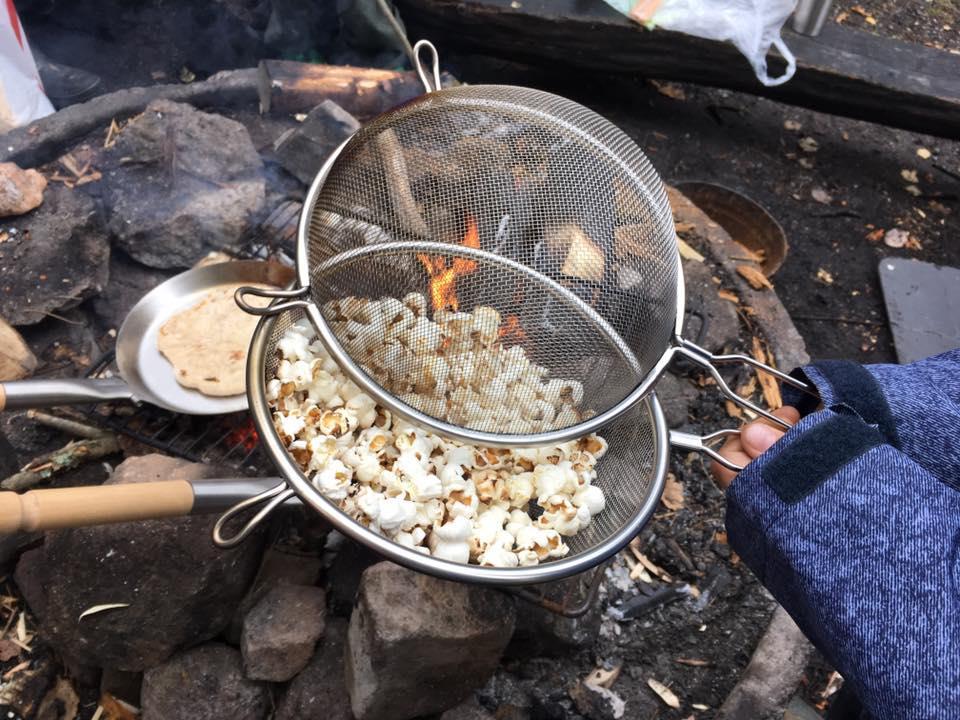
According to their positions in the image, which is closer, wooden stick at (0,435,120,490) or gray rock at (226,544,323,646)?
gray rock at (226,544,323,646)

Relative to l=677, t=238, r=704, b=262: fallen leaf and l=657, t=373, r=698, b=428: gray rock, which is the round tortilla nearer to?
l=657, t=373, r=698, b=428: gray rock

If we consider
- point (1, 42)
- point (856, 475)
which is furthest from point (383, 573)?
point (1, 42)

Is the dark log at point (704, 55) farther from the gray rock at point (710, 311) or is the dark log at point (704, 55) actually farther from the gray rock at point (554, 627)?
the gray rock at point (554, 627)

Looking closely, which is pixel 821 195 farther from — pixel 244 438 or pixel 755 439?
pixel 244 438

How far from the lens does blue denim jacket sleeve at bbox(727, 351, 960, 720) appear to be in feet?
3.98

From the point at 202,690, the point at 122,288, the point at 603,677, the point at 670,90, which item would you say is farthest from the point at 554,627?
the point at 670,90

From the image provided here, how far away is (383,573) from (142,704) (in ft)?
2.56

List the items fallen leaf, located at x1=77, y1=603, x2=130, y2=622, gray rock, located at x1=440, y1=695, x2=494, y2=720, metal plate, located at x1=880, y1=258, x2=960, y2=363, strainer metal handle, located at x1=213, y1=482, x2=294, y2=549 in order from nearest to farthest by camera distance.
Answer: strainer metal handle, located at x1=213, y1=482, x2=294, y2=549 → fallen leaf, located at x1=77, y1=603, x2=130, y2=622 → gray rock, located at x1=440, y1=695, x2=494, y2=720 → metal plate, located at x1=880, y1=258, x2=960, y2=363

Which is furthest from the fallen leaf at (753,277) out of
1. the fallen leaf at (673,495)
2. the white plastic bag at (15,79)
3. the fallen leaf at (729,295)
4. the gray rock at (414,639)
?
the white plastic bag at (15,79)

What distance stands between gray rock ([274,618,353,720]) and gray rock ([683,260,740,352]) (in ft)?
5.34

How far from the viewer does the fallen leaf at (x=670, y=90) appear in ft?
15.8

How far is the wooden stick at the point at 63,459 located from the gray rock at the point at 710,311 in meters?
2.01

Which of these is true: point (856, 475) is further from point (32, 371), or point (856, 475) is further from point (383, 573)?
point (32, 371)

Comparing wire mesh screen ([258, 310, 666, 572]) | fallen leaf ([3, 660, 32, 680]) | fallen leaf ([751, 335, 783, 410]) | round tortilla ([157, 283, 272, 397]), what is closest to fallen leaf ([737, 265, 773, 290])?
fallen leaf ([751, 335, 783, 410])
